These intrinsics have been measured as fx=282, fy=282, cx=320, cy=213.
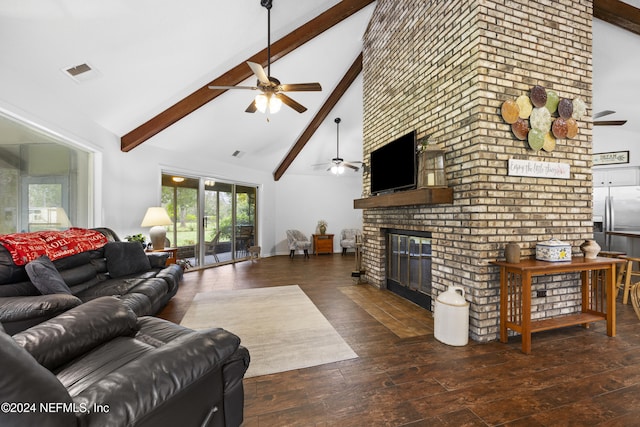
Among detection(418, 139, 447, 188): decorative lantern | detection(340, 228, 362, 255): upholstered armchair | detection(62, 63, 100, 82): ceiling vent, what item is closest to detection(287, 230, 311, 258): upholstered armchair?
detection(340, 228, 362, 255): upholstered armchair

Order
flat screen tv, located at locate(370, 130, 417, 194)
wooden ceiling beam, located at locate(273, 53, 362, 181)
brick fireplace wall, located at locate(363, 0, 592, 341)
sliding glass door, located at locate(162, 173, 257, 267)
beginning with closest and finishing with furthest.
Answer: brick fireplace wall, located at locate(363, 0, 592, 341) < flat screen tv, located at locate(370, 130, 417, 194) < wooden ceiling beam, located at locate(273, 53, 362, 181) < sliding glass door, located at locate(162, 173, 257, 267)

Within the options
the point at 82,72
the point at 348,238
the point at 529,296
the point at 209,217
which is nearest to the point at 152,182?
the point at 209,217

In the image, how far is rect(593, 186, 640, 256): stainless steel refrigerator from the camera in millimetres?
6055

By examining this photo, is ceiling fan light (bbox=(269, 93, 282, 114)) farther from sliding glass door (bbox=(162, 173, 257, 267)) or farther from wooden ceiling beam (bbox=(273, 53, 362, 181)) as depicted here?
sliding glass door (bbox=(162, 173, 257, 267))

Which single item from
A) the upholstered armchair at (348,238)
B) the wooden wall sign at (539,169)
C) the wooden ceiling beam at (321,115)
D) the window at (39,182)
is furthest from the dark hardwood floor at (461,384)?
the upholstered armchair at (348,238)

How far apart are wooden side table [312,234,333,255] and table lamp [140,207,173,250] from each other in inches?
170

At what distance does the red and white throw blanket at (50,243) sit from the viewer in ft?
7.88

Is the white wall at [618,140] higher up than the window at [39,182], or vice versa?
the white wall at [618,140]

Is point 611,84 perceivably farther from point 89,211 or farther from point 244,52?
point 89,211

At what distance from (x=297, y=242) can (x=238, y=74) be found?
4.61 metres

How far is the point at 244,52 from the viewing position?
161 inches

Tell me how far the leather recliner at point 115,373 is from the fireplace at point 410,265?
2.61 metres

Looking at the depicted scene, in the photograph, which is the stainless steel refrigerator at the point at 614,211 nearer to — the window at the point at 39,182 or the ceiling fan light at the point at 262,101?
the ceiling fan light at the point at 262,101

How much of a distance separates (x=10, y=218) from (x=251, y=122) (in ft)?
12.6
